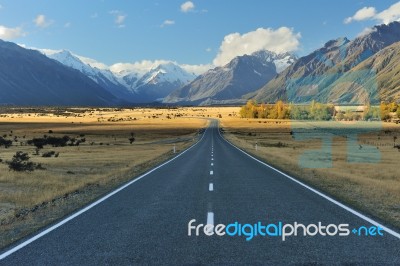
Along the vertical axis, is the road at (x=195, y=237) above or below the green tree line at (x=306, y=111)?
below

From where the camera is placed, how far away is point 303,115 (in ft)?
576

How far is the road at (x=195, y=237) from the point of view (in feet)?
23.8

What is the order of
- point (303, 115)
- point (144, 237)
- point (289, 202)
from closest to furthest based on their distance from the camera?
point (144, 237) < point (289, 202) < point (303, 115)

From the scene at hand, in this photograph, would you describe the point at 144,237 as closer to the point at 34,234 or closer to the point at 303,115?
the point at 34,234

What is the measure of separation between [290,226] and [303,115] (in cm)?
17113

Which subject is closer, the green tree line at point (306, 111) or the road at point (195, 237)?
the road at point (195, 237)

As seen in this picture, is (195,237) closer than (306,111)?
Yes

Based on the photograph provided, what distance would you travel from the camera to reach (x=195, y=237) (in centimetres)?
862

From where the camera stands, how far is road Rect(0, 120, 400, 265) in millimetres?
7242

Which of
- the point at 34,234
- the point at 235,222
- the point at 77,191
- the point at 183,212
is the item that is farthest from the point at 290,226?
the point at 77,191

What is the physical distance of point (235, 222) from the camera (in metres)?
10.0

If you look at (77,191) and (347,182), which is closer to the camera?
(77,191)

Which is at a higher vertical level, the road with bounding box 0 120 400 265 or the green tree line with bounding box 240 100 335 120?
the green tree line with bounding box 240 100 335 120

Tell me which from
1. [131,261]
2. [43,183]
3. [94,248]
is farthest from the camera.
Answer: [43,183]
